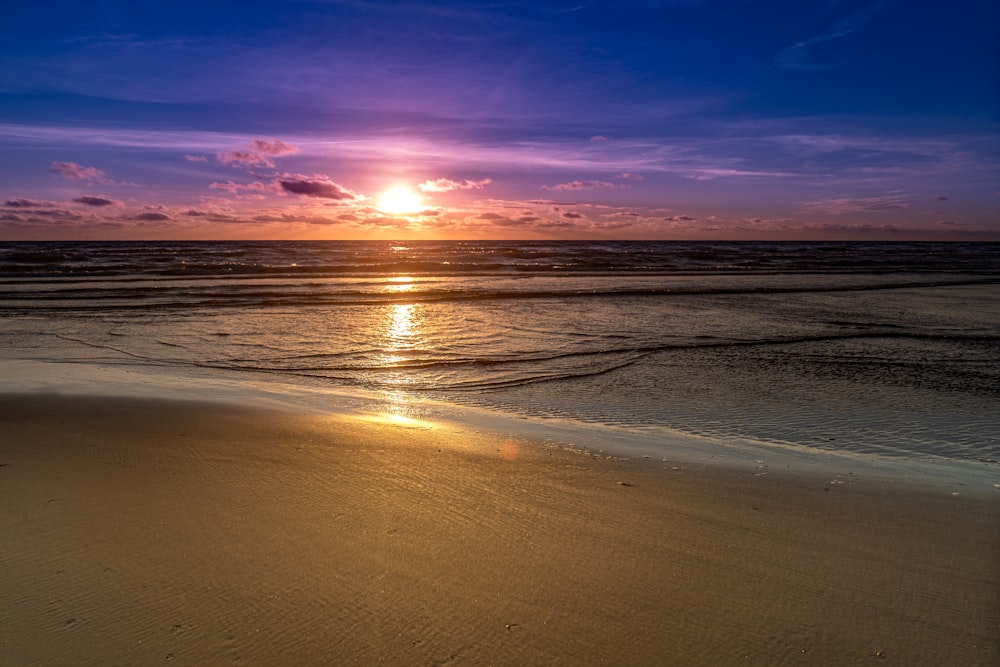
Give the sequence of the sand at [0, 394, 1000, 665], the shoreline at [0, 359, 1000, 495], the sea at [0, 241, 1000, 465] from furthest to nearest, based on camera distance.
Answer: the sea at [0, 241, 1000, 465]
the shoreline at [0, 359, 1000, 495]
the sand at [0, 394, 1000, 665]

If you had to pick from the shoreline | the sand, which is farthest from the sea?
the sand

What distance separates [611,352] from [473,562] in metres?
8.11

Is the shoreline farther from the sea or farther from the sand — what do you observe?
the sand

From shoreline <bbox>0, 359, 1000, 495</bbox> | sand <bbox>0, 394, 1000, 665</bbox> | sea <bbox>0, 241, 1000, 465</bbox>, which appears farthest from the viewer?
sea <bbox>0, 241, 1000, 465</bbox>

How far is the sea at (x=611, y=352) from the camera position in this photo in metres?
6.93

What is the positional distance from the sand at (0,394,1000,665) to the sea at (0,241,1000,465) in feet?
6.49

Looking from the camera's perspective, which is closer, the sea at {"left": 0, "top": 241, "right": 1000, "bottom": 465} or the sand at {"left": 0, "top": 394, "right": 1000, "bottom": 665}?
the sand at {"left": 0, "top": 394, "right": 1000, "bottom": 665}

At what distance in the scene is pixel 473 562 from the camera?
10.6ft

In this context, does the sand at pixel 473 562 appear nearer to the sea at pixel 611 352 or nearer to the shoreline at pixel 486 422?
the shoreline at pixel 486 422

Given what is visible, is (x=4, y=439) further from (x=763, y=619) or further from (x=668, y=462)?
(x=763, y=619)

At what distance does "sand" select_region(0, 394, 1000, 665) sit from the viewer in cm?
259

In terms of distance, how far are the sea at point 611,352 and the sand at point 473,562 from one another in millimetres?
1978

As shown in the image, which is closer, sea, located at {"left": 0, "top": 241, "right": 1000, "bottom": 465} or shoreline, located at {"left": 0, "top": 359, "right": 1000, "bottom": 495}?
shoreline, located at {"left": 0, "top": 359, "right": 1000, "bottom": 495}

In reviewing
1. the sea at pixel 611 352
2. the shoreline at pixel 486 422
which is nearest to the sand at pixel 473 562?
the shoreline at pixel 486 422
